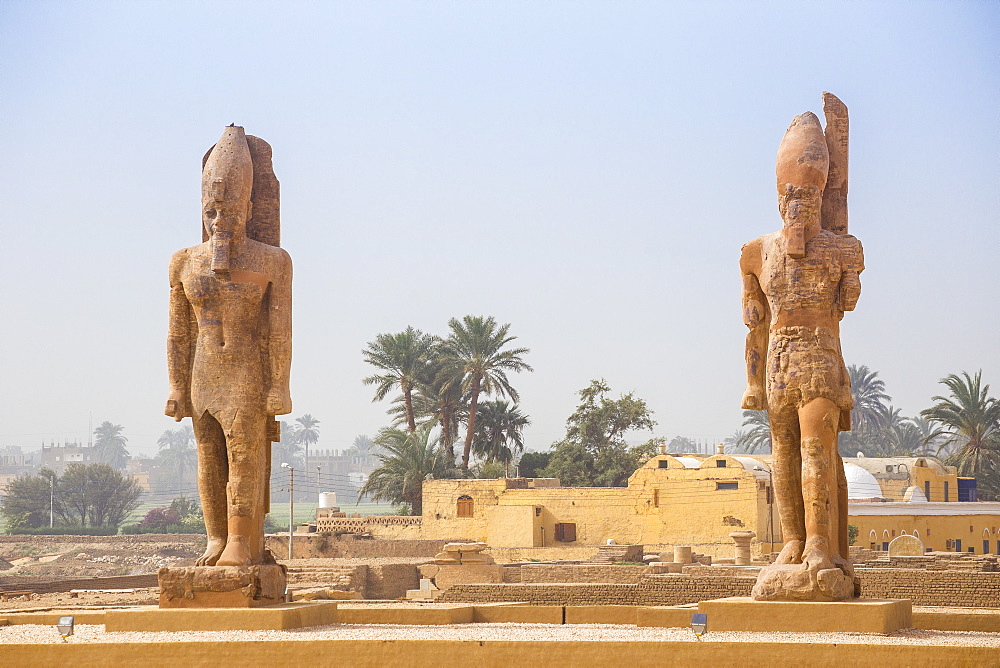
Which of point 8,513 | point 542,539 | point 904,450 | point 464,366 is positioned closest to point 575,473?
point 464,366

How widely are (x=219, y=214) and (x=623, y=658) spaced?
14.2ft

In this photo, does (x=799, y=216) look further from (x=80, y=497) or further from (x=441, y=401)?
(x=80, y=497)

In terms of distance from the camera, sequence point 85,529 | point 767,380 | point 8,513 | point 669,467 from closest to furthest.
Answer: point 767,380, point 669,467, point 85,529, point 8,513

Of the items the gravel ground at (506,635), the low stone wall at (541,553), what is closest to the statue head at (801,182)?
the gravel ground at (506,635)

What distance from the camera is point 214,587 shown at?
857 cm

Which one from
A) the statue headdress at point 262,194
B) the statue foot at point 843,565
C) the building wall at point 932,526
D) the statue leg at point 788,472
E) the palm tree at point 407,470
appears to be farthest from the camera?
the palm tree at point 407,470

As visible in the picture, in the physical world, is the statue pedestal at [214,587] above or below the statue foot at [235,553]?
below

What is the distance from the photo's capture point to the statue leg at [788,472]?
28.5 ft

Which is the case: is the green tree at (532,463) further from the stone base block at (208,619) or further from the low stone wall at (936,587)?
the stone base block at (208,619)

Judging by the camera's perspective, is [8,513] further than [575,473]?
Yes

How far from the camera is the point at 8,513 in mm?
66500

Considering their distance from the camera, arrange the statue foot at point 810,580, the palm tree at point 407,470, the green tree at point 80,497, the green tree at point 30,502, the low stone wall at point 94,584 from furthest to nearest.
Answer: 1. the green tree at point 80,497
2. the green tree at point 30,502
3. the palm tree at point 407,470
4. the low stone wall at point 94,584
5. the statue foot at point 810,580

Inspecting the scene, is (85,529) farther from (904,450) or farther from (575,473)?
(904,450)

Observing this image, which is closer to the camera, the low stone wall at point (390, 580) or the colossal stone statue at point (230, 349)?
the colossal stone statue at point (230, 349)
